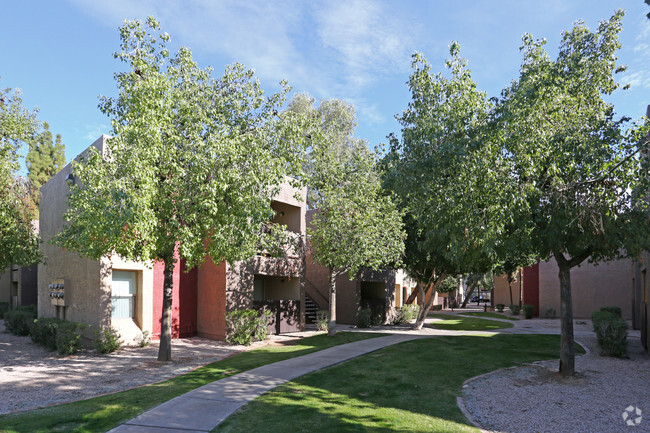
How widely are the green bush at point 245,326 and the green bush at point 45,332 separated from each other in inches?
236

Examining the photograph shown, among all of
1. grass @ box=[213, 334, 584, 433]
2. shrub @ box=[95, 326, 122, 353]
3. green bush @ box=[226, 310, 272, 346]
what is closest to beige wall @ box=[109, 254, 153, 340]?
shrub @ box=[95, 326, 122, 353]

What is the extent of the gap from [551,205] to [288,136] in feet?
25.5

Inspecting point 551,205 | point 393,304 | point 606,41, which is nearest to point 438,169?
point 551,205

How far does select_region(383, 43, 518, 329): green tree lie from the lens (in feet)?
34.2

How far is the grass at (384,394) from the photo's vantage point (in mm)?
7867

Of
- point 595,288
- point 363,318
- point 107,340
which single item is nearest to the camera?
point 107,340

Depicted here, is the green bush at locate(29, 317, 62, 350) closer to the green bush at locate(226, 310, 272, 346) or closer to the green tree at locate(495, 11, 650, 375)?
the green bush at locate(226, 310, 272, 346)

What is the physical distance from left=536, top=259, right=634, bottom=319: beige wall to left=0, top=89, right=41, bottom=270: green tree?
34385mm

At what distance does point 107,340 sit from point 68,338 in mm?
1158

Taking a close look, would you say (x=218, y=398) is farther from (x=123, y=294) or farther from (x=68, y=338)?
(x=123, y=294)

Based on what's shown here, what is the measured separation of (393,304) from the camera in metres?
30.6

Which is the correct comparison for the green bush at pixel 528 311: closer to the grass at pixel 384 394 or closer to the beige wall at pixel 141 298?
the grass at pixel 384 394

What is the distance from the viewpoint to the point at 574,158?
10.2 metres

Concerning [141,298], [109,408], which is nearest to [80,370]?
[109,408]
